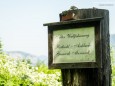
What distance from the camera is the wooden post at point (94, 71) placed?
3057 millimetres

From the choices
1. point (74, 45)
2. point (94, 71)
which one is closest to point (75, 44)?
point (74, 45)

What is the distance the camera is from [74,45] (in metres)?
3.13

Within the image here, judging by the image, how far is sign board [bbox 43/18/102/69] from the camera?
3023mm

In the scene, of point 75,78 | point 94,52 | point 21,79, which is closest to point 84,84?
point 75,78

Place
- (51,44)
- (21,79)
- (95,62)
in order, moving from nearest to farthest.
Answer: (95,62) < (51,44) < (21,79)

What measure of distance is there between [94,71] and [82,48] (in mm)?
217

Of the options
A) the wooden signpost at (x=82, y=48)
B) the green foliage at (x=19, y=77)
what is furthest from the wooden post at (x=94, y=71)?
the green foliage at (x=19, y=77)

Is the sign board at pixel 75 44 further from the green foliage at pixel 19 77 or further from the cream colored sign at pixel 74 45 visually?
the green foliage at pixel 19 77

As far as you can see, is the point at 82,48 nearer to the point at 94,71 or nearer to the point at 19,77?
the point at 94,71

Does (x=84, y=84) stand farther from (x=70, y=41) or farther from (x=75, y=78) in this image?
(x=70, y=41)

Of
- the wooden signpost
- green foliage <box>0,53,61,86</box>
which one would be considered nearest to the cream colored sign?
the wooden signpost

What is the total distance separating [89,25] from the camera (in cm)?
307

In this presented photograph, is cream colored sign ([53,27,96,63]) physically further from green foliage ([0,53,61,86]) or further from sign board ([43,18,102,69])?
green foliage ([0,53,61,86])

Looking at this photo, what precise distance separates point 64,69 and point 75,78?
0.13 metres
